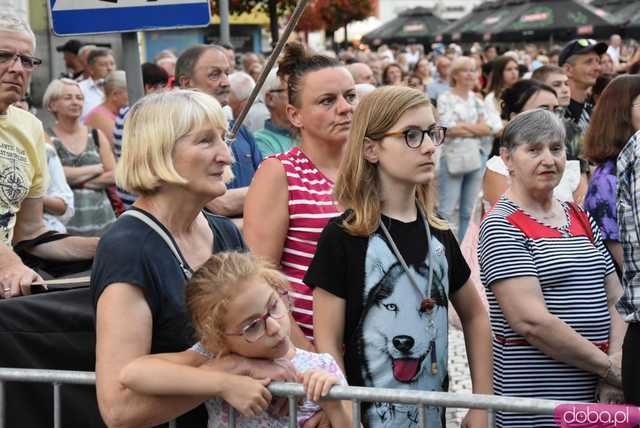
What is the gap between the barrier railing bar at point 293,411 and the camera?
8.77 ft

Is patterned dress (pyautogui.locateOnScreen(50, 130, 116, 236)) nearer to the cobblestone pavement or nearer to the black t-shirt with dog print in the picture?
the cobblestone pavement

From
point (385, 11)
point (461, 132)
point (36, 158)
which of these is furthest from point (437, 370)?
point (385, 11)

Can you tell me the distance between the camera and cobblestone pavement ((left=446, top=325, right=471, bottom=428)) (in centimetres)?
571

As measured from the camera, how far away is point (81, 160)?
7855 millimetres

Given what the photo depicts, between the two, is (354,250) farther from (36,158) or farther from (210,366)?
(36,158)

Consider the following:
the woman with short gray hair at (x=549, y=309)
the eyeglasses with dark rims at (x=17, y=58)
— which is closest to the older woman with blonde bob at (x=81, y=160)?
the eyeglasses with dark rims at (x=17, y=58)

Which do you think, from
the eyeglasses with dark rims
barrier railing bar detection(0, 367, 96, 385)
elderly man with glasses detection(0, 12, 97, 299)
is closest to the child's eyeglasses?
barrier railing bar detection(0, 367, 96, 385)

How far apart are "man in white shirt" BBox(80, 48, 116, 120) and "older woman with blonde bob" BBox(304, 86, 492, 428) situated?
8243mm

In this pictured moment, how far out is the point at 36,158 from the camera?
4.09 meters

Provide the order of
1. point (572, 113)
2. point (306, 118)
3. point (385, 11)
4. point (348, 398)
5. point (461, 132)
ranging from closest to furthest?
1. point (348, 398)
2. point (306, 118)
3. point (572, 113)
4. point (461, 132)
5. point (385, 11)

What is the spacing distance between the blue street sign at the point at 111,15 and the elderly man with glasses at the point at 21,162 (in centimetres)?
43

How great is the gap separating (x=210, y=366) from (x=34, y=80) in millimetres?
13052

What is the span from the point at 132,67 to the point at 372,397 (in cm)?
242

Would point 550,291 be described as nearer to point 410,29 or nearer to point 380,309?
point 380,309
